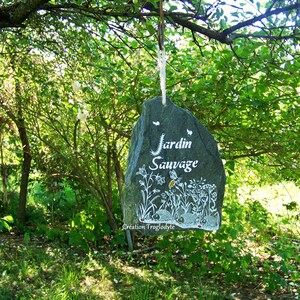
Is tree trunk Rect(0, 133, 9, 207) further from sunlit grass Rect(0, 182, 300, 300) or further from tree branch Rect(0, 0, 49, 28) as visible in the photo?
tree branch Rect(0, 0, 49, 28)

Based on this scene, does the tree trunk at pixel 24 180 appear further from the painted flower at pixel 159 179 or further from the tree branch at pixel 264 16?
the painted flower at pixel 159 179

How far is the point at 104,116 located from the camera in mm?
4836

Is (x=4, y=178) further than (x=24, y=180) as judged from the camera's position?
Yes

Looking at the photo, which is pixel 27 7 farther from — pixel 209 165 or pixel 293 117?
pixel 293 117

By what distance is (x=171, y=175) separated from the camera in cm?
194

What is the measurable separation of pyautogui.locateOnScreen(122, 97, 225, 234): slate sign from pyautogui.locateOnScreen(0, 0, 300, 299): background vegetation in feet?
2.41

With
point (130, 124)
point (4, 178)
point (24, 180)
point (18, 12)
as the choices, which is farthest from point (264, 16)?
point (4, 178)

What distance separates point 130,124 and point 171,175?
2.75 metres

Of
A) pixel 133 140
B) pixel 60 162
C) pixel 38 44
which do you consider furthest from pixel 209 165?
pixel 60 162

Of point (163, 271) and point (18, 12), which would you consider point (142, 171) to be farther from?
point (163, 271)

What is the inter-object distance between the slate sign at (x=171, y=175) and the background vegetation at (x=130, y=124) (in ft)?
2.41

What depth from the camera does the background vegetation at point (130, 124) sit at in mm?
3088

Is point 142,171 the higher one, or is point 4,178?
point 4,178

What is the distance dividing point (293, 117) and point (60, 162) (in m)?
3.48
